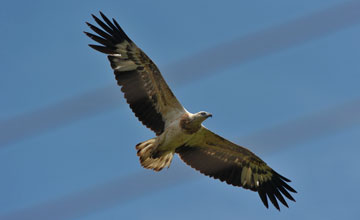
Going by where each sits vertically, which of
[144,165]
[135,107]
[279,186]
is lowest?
[279,186]

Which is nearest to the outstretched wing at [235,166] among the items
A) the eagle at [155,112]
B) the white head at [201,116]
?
the eagle at [155,112]

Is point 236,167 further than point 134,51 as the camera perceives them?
Yes

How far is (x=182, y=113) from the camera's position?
1445 cm

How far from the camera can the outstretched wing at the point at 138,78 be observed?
46.4 ft

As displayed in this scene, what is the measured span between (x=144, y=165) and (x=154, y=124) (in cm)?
88

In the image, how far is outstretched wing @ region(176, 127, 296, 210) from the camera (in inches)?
599

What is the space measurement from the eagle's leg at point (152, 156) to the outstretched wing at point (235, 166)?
2.04 ft

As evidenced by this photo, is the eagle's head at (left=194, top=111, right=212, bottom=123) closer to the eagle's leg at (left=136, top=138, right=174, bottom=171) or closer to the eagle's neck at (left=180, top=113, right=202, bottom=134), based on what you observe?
the eagle's neck at (left=180, top=113, right=202, bottom=134)

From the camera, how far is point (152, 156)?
47.2ft

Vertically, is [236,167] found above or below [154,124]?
below

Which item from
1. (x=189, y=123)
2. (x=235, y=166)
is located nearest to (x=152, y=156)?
(x=189, y=123)

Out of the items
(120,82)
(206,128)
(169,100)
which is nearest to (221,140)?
(206,128)

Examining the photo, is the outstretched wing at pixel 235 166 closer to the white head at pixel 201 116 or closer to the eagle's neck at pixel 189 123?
the eagle's neck at pixel 189 123

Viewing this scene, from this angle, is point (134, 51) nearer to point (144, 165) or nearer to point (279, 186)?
point (144, 165)
